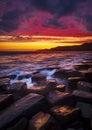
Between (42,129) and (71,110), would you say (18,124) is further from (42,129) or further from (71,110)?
(71,110)

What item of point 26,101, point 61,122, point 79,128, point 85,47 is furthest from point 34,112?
point 85,47

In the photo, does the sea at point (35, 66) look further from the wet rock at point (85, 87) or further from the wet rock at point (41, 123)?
the wet rock at point (41, 123)

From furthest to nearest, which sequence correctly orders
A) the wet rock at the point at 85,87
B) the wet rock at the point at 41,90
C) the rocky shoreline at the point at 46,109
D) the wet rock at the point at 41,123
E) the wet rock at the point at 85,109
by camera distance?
1. the wet rock at the point at 85,87
2. the wet rock at the point at 41,90
3. the wet rock at the point at 85,109
4. the rocky shoreline at the point at 46,109
5. the wet rock at the point at 41,123

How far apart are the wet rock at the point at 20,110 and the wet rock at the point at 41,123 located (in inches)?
8.5

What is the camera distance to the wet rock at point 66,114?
2939 millimetres

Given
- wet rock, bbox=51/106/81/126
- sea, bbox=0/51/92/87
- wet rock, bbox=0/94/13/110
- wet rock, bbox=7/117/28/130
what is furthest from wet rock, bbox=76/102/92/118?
sea, bbox=0/51/92/87

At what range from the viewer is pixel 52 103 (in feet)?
11.5

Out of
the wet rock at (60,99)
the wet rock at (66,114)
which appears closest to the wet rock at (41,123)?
the wet rock at (66,114)

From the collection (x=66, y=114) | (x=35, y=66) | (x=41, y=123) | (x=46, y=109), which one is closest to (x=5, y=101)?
(x=46, y=109)

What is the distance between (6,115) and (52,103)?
2.57ft

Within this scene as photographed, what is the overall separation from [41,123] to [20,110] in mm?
472

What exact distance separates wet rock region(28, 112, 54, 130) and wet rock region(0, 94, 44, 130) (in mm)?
217

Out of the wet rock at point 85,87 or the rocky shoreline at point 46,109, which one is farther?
the wet rock at point 85,87

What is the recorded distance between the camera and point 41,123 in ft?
Result: 9.38
